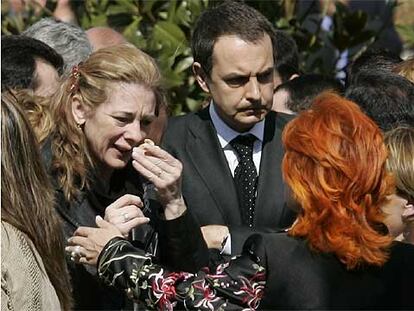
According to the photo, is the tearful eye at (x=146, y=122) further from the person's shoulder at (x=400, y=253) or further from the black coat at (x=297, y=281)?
the person's shoulder at (x=400, y=253)

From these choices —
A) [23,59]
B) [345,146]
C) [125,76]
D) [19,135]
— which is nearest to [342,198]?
[345,146]

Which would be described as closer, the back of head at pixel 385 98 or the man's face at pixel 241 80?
the back of head at pixel 385 98

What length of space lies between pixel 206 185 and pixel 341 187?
3.68 feet

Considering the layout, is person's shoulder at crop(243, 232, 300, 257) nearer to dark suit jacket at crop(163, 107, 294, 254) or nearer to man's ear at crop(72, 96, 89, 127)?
dark suit jacket at crop(163, 107, 294, 254)

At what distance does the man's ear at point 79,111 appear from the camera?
14.2 ft

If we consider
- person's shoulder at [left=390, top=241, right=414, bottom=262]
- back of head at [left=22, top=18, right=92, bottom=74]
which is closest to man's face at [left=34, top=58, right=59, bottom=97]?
back of head at [left=22, top=18, right=92, bottom=74]

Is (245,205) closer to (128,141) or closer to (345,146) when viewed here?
(128,141)

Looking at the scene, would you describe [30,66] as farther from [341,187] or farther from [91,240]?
[341,187]

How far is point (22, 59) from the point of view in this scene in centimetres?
530

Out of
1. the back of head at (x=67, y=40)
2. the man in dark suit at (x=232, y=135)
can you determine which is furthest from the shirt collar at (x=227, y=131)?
the back of head at (x=67, y=40)

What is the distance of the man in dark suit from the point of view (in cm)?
445

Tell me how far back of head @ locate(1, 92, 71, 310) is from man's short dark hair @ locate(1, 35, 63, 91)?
67.6 inches

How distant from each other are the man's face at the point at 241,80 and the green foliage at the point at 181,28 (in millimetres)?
1813

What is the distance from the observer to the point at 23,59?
5305mm
